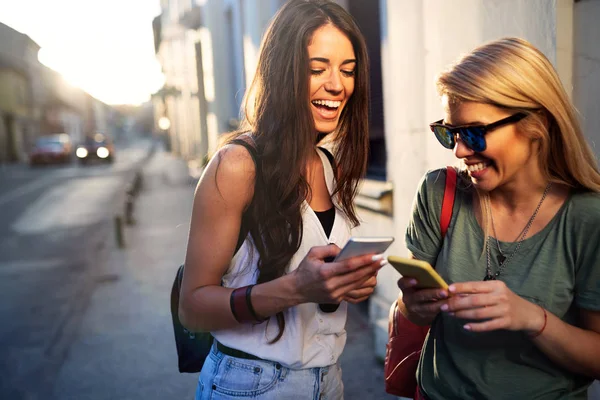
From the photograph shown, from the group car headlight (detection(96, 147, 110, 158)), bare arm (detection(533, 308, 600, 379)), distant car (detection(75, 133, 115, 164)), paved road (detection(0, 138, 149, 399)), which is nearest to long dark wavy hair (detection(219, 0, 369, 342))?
bare arm (detection(533, 308, 600, 379))

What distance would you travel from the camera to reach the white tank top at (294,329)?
172cm

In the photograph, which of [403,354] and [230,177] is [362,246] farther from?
[403,354]

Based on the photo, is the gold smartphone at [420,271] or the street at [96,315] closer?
the gold smartphone at [420,271]

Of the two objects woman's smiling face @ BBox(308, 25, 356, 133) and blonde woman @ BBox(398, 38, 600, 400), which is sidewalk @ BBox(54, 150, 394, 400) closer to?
woman's smiling face @ BBox(308, 25, 356, 133)

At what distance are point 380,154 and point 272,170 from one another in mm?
4466

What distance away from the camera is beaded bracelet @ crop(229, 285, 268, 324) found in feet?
5.23

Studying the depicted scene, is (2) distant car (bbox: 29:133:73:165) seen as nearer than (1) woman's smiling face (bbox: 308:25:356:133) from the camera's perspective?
No

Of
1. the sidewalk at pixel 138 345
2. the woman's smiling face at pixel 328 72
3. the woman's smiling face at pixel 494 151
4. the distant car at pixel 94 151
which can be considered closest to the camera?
the woman's smiling face at pixel 494 151

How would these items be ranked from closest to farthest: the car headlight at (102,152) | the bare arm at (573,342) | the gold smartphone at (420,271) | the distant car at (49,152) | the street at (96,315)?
the gold smartphone at (420,271), the bare arm at (573,342), the street at (96,315), the distant car at (49,152), the car headlight at (102,152)

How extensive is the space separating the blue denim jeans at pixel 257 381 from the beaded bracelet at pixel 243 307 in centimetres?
21

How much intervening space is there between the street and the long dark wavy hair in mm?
2572

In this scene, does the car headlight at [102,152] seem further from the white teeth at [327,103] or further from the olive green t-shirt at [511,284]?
the olive green t-shirt at [511,284]

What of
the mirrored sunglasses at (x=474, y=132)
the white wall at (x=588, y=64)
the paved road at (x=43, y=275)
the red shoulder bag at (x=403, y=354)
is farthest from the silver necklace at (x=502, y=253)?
the paved road at (x=43, y=275)

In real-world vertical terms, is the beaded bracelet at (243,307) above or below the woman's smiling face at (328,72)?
below
